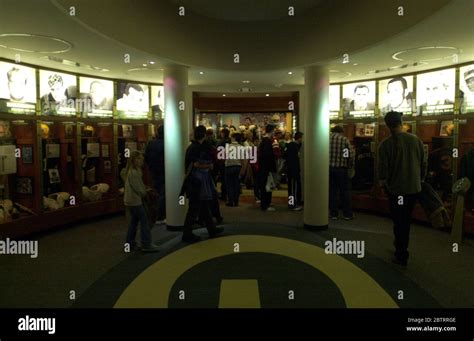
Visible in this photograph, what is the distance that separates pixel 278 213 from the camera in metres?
8.46

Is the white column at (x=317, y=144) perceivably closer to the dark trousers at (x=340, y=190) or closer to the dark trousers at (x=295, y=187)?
the dark trousers at (x=340, y=190)

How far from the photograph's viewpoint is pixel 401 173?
485 centimetres

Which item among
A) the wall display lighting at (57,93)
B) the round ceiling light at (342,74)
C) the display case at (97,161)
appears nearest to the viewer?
the wall display lighting at (57,93)

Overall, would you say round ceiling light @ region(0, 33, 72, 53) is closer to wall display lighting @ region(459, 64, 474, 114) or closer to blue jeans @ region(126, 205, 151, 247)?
blue jeans @ region(126, 205, 151, 247)

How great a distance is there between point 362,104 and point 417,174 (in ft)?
13.8

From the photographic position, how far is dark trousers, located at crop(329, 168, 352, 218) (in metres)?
7.68

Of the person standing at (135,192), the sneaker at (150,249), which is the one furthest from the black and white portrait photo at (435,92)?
the sneaker at (150,249)

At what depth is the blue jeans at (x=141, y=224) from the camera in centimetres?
548

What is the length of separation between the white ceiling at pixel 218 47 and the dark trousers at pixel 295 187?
Answer: 7.05 ft

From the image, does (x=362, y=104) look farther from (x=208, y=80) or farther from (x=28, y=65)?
(x=28, y=65)

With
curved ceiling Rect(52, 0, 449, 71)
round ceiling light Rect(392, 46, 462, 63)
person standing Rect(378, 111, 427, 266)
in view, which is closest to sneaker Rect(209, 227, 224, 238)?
person standing Rect(378, 111, 427, 266)

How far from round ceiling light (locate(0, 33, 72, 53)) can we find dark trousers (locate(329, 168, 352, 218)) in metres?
5.15

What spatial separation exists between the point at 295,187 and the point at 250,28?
372 cm

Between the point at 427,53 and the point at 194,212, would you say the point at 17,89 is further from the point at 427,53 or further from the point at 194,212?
the point at 427,53
